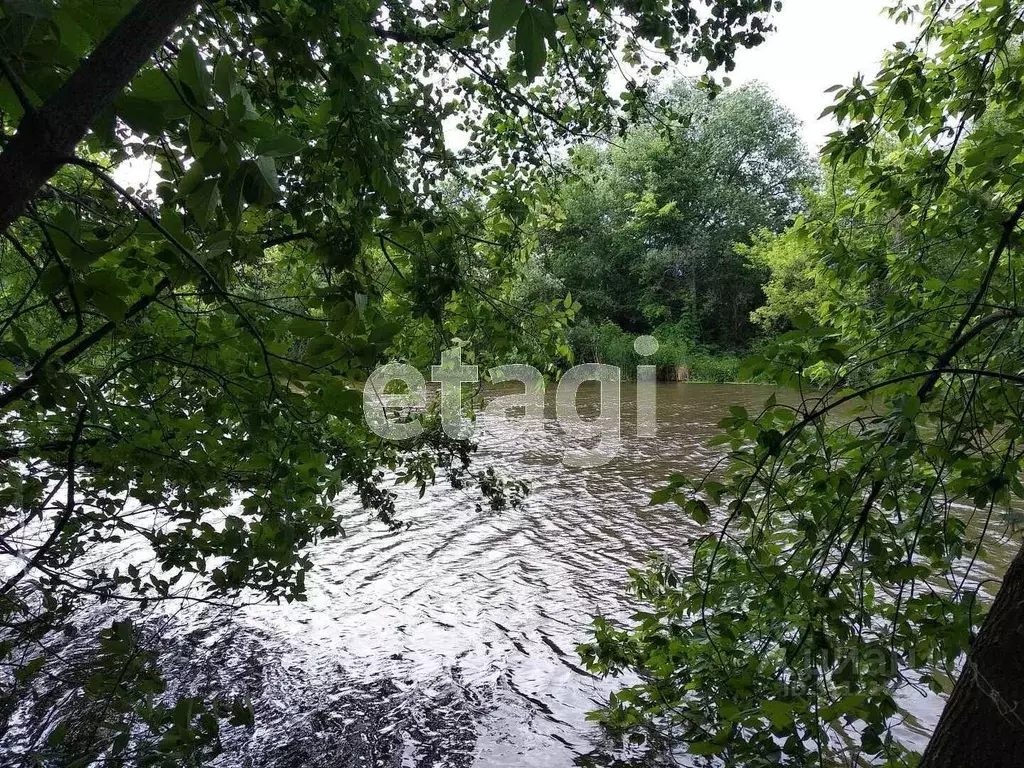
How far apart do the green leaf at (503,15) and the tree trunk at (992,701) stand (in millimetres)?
1620

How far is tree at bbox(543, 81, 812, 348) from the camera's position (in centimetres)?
2825

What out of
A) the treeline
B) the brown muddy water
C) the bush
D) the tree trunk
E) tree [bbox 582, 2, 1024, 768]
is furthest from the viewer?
the treeline

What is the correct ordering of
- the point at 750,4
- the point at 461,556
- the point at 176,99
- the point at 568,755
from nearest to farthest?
1. the point at 176,99
2. the point at 750,4
3. the point at 568,755
4. the point at 461,556

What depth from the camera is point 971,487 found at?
6.07 feet

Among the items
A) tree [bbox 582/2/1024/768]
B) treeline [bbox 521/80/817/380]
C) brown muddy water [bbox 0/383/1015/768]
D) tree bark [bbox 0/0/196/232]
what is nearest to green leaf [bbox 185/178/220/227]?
tree bark [bbox 0/0/196/232]

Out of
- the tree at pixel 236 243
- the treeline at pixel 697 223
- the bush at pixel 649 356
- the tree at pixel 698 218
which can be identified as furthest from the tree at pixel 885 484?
the tree at pixel 698 218

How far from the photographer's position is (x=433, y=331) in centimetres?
303

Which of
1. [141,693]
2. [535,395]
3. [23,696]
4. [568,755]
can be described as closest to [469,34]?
[141,693]

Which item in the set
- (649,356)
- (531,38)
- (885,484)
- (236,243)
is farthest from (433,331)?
(649,356)

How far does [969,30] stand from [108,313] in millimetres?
3532

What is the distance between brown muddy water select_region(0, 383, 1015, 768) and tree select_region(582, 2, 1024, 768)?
1226 millimetres

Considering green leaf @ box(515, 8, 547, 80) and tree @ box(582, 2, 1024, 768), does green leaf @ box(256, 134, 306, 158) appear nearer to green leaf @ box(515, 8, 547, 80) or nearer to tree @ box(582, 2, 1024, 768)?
green leaf @ box(515, 8, 547, 80)

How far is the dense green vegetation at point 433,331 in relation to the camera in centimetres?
81

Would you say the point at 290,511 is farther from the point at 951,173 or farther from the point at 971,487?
the point at 951,173
